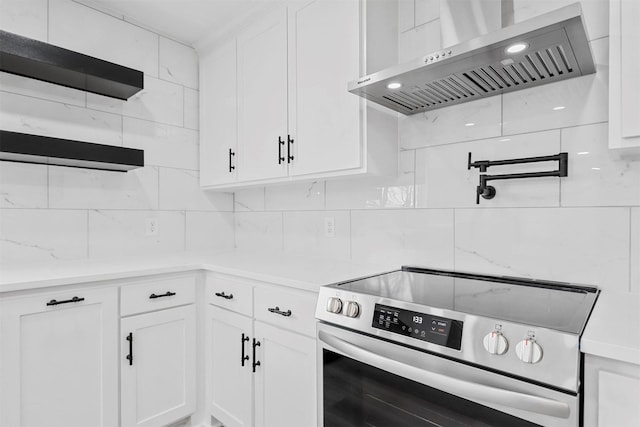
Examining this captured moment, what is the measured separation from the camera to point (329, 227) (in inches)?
83.0

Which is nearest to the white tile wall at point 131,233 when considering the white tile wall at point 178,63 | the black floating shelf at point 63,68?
the black floating shelf at point 63,68

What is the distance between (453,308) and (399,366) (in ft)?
0.77

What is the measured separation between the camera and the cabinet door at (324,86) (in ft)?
5.26

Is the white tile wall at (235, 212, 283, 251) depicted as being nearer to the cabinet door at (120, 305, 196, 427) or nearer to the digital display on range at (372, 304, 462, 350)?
the cabinet door at (120, 305, 196, 427)

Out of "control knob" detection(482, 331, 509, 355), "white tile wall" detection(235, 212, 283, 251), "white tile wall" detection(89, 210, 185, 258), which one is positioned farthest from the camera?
"white tile wall" detection(235, 212, 283, 251)

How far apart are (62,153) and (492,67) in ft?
6.40

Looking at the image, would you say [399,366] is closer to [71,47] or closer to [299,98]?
[299,98]

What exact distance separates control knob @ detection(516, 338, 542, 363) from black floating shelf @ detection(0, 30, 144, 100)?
7.14ft

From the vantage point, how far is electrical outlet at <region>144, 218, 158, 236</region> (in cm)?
239

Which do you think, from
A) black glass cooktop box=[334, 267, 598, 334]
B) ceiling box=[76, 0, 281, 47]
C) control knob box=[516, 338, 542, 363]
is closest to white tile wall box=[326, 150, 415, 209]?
black glass cooktop box=[334, 267, 598, 334]

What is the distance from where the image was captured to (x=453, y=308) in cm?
100

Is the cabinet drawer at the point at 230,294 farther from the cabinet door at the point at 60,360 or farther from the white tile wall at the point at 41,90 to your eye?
the white tile wall at the point at 41,90

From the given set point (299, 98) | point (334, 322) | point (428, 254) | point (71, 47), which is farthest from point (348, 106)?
point (71, 47)

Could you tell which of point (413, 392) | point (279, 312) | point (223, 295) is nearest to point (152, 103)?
point (223, 295)
